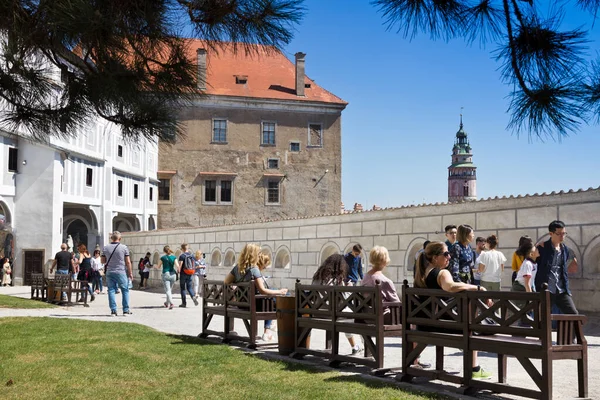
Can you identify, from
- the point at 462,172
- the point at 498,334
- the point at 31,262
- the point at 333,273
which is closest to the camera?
the point at 498,334

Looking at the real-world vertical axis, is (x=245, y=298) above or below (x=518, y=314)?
below

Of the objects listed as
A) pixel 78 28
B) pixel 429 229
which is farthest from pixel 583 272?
pixel 78 28

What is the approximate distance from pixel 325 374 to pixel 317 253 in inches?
607

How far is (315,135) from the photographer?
49.6m

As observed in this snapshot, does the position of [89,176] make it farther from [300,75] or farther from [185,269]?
[185,269]

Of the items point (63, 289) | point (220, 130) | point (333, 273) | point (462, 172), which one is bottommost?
point (63, 289)

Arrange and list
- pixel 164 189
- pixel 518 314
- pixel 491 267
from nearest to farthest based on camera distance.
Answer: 1. pixel 518 314
2. pixel 491 267
3. pixel 164 189

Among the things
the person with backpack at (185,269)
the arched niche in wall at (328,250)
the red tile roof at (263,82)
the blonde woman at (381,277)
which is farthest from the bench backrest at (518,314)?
the red tile roof at (263,82)

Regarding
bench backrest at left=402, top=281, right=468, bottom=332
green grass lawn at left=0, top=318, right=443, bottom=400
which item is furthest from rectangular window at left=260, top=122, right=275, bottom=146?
bench backrest at left=402, top=281, right=468, bottom=332

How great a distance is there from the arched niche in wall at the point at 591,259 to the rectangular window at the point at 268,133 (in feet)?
116

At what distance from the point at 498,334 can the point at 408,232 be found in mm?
12155

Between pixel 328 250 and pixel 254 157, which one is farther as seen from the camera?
pixel 254 157

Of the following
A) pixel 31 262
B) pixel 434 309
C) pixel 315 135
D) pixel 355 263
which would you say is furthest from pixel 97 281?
pixel 315 135

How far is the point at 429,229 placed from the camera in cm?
1852
